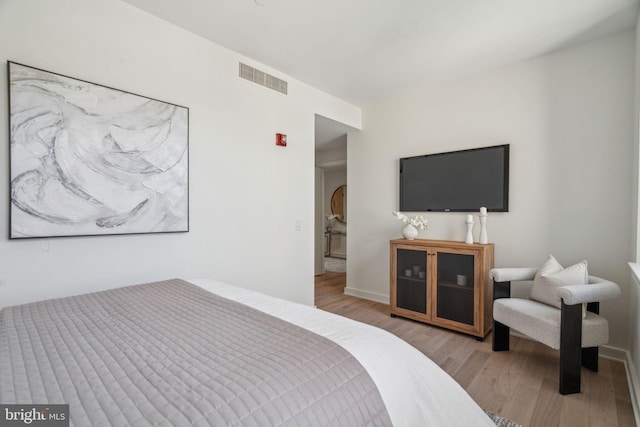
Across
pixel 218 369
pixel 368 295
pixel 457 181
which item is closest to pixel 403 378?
pixel 218 369

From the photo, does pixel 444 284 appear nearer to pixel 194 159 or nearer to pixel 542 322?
pixel 542 322

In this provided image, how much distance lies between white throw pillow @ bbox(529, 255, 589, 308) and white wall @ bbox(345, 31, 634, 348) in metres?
0.42

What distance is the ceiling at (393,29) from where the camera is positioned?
6.37 feet

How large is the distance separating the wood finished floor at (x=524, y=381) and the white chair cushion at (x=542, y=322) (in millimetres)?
301

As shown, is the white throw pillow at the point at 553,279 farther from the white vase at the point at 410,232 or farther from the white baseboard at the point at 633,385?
the white vase at the point at 410,232

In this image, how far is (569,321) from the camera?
1802mm

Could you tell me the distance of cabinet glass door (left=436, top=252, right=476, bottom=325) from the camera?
267cm

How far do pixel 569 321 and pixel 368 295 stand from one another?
228 centimetres

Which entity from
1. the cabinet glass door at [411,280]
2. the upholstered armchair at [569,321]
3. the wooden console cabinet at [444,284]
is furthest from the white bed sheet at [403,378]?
the cabinet glass door at [411,280]

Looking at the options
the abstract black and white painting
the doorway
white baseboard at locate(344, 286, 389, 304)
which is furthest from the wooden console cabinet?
the abstract black and white painting

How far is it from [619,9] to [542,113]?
0.80 metres

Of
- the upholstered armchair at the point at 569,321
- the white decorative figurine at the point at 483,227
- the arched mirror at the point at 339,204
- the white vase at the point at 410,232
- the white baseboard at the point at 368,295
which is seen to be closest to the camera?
the upholstered armchair at the point at 569,321

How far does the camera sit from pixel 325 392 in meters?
0.77

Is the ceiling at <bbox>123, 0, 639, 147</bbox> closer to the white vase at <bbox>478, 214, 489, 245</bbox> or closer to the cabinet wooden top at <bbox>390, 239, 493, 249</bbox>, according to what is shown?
the white vase at <bbox>478, 214, 489, 245</bbox>
